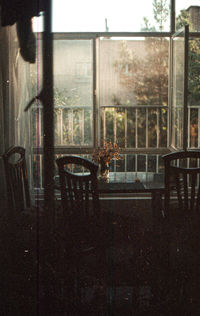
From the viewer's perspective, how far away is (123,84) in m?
4.90

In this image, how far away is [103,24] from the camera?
4.37m

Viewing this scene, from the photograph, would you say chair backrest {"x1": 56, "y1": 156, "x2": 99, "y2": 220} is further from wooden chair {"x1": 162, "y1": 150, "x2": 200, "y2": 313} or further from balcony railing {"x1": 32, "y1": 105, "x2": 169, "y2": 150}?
balcony railing {"x1": 32, "y1": 105, "x2": 169, "y2": 150}

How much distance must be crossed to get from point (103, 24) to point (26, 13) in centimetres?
180

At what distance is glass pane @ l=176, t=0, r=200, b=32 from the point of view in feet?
14.2

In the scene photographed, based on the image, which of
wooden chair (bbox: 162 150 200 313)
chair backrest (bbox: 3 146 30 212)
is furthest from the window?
chair backrest (bbox: 3 146 30 212)

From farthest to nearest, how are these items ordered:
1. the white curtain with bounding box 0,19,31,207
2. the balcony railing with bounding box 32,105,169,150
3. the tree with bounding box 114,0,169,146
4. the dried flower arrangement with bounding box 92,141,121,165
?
1. the balcony railing with bounding box 32,105,169,150
2. the tree with bounding box 114,0,169,146
3. the dried flower arrangement with bounding box 92,141,121,165
4. the white curtain with bounding box 0,19,31,207

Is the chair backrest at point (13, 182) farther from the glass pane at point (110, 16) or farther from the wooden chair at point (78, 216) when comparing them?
the glass pane at point (110, 16)

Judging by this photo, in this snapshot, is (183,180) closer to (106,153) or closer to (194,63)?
(106,153)

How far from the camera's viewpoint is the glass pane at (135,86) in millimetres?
4748

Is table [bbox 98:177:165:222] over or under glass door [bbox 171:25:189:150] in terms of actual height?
under

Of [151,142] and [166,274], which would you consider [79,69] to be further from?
[166,274]

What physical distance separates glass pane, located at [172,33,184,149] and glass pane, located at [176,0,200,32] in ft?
0.86

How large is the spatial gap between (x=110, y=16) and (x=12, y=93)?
174 centimetres

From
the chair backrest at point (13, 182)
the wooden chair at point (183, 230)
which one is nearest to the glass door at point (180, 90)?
the wooden chair at point (183, 230)
